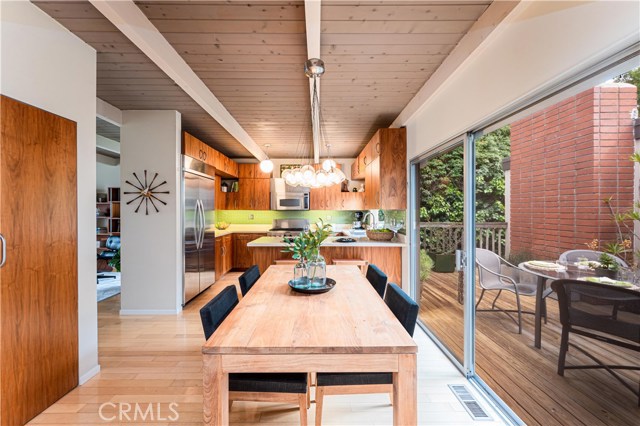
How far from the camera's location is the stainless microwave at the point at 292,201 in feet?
20.2

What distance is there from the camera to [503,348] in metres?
2.41

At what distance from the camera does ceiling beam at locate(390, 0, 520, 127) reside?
5.43 ft

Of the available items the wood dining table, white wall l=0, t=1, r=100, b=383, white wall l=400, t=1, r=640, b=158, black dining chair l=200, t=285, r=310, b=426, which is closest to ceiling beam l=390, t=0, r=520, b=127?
white wall l=400, t=1, r=640, b=158

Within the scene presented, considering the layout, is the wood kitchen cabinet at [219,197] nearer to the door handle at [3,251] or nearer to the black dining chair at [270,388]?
the door handle at [3,251]

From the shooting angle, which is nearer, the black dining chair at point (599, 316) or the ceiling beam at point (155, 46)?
the black dining chair at point (599, 316)

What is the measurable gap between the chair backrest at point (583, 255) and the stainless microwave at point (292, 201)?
4899 millimetres

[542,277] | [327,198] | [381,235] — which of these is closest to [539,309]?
[542,277]

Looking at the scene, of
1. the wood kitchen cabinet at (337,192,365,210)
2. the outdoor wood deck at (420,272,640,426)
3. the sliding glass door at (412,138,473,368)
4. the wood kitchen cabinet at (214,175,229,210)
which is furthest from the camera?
the wood kitchen cabinet at (337,192,365,210)

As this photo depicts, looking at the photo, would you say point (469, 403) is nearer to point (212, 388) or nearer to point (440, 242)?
point (212, 388)

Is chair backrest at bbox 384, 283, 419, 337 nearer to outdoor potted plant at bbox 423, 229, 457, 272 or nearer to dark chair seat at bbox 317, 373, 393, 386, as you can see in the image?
dark chair seat at bbox 317, 373, 393, 386

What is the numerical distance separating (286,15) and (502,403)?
2.82 metres

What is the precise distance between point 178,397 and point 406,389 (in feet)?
5.32

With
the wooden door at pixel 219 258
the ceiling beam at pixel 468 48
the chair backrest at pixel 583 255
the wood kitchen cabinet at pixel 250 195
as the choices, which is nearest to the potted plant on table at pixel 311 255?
the chair backrest at pixel 583 255

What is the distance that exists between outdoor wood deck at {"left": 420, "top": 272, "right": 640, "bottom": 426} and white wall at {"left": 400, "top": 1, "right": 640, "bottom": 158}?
4.06 ft
